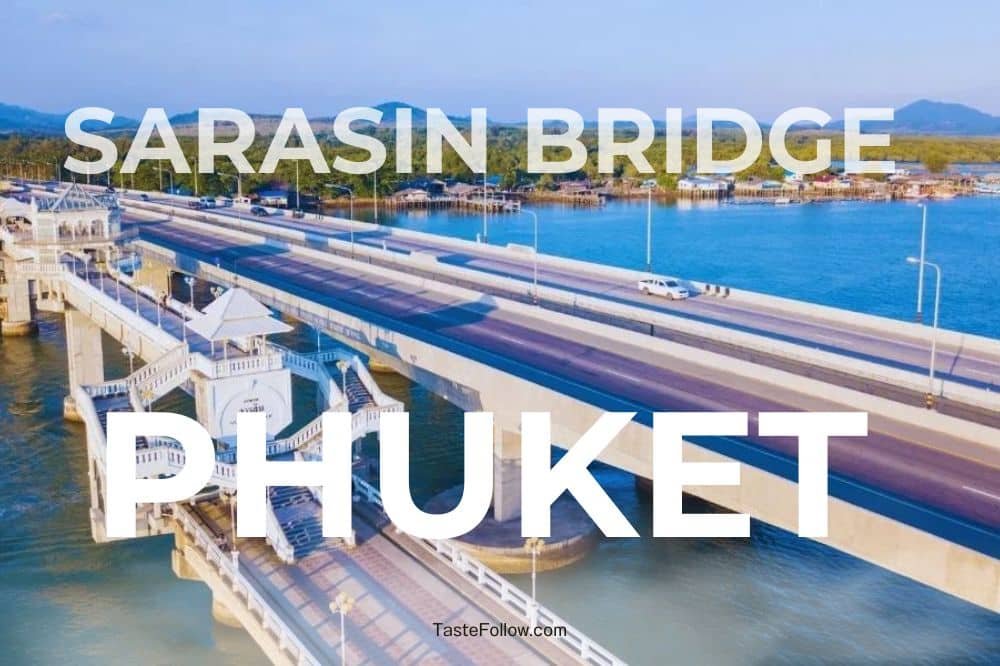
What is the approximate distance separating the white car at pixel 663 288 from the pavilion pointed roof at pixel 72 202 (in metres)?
26.4

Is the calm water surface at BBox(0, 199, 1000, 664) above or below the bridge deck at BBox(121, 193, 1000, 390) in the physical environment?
below

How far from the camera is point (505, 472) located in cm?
3228

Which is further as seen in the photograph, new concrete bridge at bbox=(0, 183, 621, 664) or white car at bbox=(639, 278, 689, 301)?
white car at bbox=(639, 278, 689, 301)

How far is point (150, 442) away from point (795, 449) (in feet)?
56.5

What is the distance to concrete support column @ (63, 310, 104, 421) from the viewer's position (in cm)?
4681

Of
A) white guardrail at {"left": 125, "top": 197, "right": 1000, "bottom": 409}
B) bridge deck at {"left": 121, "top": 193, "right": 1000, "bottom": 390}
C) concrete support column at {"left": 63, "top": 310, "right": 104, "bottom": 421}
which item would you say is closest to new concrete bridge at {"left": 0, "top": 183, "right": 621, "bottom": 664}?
concrete support column at {"left": 63, "top": 310, "right": 104, "bottom": 421}

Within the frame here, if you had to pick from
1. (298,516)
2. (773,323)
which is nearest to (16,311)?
(298,516)

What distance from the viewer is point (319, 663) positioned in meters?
19.5

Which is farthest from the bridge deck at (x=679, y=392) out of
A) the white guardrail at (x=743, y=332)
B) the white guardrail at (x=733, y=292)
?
the white guardrail at (x=733, y=292)

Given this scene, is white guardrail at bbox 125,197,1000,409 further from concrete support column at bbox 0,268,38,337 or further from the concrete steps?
concrete support column at bbox 0,268,38,337

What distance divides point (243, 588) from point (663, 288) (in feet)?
91.8

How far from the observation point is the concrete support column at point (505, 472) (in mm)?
31969

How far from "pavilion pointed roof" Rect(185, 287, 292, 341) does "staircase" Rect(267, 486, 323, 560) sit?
14.2 ft

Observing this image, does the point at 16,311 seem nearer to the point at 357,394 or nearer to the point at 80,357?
the point at 80,357
